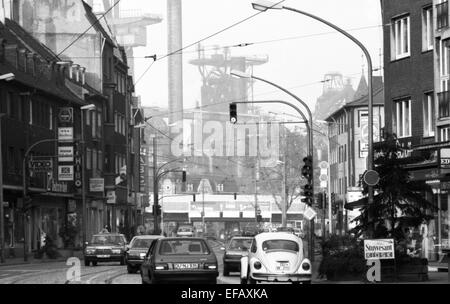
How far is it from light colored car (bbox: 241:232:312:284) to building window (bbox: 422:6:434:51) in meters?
17.5

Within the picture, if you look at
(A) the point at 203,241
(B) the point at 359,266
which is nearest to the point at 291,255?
(A) the point at 203,241

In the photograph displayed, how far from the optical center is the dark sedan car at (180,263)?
24484mm

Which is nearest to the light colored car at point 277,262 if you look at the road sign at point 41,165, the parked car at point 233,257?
the parked car at point 233,257

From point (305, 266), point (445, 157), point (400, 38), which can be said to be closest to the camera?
point (305, 266)

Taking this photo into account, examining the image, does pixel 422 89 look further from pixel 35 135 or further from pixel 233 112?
pixel 35 135

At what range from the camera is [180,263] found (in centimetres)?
2469

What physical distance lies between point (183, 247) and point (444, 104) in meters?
17.5

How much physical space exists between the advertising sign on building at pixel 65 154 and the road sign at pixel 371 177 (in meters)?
37.8

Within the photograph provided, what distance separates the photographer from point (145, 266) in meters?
26.3

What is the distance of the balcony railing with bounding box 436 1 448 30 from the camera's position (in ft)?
131

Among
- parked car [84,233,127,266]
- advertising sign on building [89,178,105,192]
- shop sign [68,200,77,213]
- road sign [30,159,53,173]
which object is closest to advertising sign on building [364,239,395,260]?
parked car [84,233,127,266]

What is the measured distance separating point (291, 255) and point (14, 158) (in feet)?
118

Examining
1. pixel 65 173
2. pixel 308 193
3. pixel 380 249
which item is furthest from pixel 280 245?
pixel 65 173
